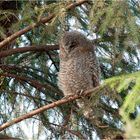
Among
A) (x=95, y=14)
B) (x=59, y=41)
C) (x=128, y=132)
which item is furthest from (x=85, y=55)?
(x=128, y=132)

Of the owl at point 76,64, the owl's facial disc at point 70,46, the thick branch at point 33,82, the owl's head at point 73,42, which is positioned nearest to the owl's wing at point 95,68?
the owl at point 76,64

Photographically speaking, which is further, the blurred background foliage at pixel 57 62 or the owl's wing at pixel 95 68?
the owl's wing at pixel 95 68

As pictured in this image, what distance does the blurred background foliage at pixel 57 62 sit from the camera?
304 cm

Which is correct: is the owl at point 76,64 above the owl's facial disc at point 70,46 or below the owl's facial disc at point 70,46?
below

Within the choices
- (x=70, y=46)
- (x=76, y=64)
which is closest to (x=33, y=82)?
(x=76, y=64)

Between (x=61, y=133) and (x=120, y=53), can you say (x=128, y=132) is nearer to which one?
(x=120, y=53)

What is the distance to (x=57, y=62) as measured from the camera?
5316 mm

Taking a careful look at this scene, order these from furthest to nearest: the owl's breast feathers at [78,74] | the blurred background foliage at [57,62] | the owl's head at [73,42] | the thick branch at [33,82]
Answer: the owl's head at [73,42] < the owl's breast feathers at [78,74] < the thick branch at [33,82] < the blurred background foliage at [57,62]

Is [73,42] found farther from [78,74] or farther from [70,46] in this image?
[78,74]

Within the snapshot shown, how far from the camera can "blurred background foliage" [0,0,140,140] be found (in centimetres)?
304

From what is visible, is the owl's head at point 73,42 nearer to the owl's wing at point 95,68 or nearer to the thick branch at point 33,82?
the owl's wing at point 95,68

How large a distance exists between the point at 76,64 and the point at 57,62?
2.03ft

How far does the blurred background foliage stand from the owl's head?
3.6 inches

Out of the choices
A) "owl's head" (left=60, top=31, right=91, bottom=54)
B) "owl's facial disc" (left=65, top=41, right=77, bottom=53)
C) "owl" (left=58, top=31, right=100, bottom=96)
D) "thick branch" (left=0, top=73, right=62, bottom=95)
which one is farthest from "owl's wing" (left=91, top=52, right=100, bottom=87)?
"thick branch" (left=0, top=73, right=62, bottom=95)
